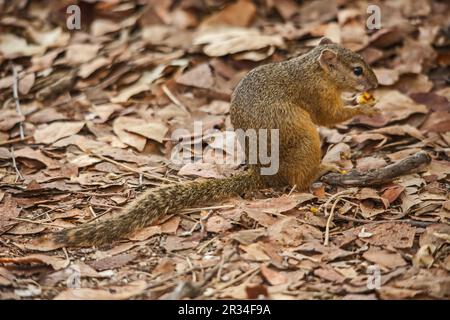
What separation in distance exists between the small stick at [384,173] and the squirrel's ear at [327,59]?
3.32 feet

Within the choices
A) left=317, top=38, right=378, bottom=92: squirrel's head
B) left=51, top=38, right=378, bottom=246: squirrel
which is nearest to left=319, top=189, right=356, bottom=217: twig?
left=51, top=38, right=378, bottom=246: squirrel

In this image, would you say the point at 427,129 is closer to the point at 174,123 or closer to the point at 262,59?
the point at 262,59

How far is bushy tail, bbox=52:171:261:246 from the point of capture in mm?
4637

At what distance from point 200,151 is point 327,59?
1.44 m

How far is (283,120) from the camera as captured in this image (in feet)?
18.1

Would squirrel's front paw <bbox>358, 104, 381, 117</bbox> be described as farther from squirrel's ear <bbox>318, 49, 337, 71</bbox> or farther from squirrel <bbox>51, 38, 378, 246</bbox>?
squirrel's ear <bbox>318, 49, 337, 71</bbox>

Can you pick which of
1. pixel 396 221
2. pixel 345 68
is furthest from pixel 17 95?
pixel 396 221

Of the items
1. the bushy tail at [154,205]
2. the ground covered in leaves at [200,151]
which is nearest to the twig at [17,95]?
the ground covered in leaves at [200,151]

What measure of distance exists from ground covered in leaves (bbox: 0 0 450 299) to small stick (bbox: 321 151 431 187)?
8 centimetres

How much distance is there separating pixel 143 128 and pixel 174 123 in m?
0.36

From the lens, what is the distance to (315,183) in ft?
18.8

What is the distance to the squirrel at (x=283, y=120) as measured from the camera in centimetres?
485

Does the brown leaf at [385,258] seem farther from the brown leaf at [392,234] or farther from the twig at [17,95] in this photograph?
the twig at [17,95]
